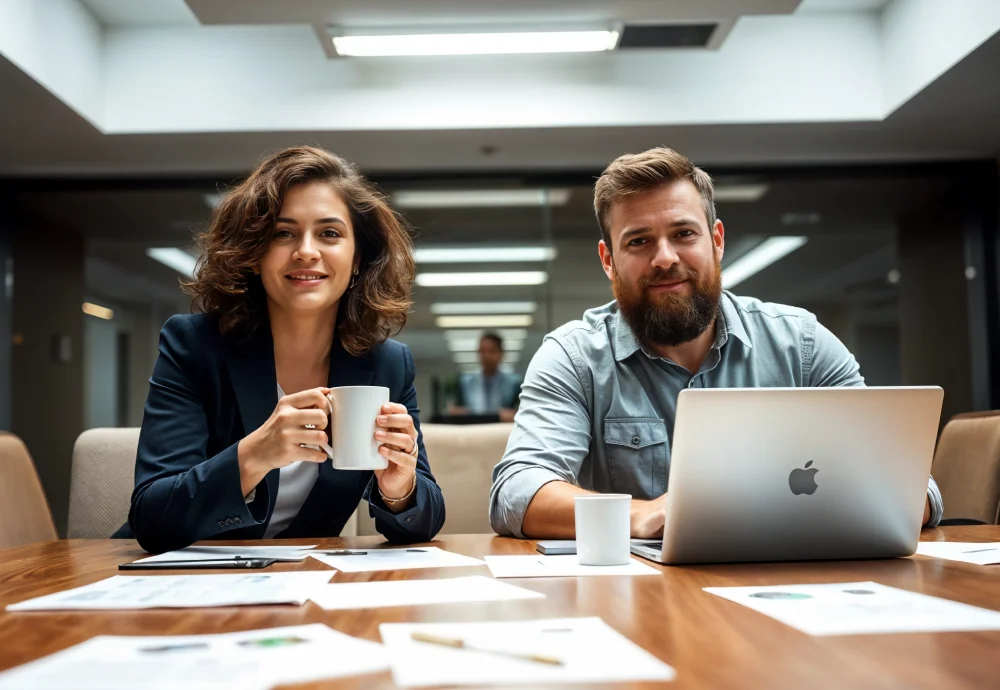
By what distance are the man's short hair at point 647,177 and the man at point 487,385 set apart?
9.89 feet

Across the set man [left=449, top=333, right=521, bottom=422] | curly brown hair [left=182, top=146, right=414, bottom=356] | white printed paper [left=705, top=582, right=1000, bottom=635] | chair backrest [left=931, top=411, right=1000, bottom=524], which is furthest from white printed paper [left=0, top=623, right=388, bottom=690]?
man [left=449, top=333, right=521, bottom=422]

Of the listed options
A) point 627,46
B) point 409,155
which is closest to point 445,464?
point 627,46

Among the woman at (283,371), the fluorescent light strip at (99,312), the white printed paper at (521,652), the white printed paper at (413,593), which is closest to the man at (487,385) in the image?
the fluorescent light strip at (99,312)

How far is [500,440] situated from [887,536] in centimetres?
95

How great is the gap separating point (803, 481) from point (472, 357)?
3.91m

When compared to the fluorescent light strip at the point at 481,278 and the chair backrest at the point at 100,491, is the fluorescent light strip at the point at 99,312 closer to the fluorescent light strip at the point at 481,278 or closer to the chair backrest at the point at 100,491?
the fluorescent light strip at the point at 481,278

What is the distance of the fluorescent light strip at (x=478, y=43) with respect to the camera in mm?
3660

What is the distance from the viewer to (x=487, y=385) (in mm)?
4883

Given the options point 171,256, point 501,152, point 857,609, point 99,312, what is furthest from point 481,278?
point 857,609

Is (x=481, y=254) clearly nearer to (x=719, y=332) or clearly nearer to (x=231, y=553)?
(x=719, y=332)

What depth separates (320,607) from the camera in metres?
0.80

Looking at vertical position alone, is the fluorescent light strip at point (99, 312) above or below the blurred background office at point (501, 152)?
below

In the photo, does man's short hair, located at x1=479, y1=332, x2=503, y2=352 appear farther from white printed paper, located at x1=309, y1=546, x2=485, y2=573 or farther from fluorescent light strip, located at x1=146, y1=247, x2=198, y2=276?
white printed paper, located at x1=309, y1=546, x2=485, y2=573

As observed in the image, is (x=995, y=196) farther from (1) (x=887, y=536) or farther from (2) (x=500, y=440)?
(1) (x=887, y=536)
